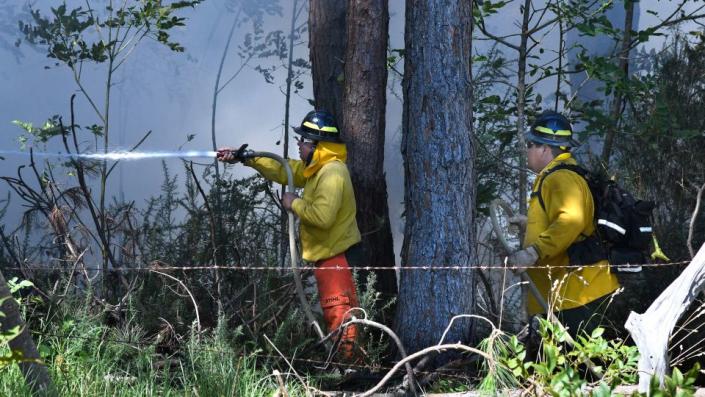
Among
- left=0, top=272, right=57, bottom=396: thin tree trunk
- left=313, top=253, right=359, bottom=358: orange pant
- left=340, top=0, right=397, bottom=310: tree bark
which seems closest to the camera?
left=0, top=272, right=57, bottom=396: thin tree trunk

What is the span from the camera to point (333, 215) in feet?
21.2

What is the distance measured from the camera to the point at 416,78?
6.39 meters

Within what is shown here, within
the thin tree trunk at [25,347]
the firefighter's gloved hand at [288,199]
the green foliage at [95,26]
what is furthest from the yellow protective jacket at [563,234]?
the green foliage at [95,26]

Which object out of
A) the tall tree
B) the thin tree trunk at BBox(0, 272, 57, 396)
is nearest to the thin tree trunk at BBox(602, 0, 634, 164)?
the tall tree

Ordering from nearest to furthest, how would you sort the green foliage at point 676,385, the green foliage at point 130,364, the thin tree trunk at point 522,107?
the green foliage at point 676,385 < the green foliage at point 130,364 < the thin tree trunk at point 522,107

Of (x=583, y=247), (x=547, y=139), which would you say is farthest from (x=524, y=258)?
(x=547, y=139)

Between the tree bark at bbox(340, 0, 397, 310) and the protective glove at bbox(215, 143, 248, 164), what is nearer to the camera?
the protective glove at bbox(215, 143, 248, 164)

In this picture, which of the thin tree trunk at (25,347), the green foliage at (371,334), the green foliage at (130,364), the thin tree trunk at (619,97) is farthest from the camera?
the thin tree trunk at (619,97)

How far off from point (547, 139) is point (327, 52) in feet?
6.55

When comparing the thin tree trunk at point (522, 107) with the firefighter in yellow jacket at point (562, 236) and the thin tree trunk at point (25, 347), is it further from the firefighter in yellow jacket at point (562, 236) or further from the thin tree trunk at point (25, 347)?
the thin tree trunk at point (25, 347)

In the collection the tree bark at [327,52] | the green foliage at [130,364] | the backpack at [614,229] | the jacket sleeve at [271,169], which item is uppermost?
the tree bark at [327,52]

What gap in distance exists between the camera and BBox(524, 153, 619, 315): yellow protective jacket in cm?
591

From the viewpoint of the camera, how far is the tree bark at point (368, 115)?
24.0 ft

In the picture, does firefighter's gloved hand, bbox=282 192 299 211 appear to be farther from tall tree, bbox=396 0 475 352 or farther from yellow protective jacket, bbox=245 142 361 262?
tall tree, bbox=396 0 475 352
